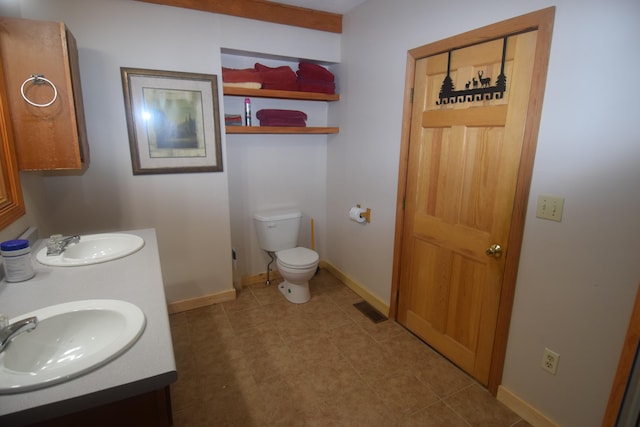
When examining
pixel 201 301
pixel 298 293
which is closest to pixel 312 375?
pixel 298 293

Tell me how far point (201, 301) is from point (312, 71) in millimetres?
2191

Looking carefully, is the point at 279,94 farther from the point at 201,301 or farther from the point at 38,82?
the point at 201,301

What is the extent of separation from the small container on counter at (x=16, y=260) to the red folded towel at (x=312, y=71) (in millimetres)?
2308

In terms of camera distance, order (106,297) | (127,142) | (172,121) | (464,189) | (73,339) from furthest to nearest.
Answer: (172,121) → (127,142) → (464,189) → (106,297) → (73,339)

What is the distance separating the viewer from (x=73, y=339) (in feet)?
3.47

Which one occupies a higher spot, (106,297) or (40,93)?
(40,93)

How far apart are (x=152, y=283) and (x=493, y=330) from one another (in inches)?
69.4

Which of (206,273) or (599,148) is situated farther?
(206,273)

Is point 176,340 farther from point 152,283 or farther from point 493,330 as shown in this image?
point 493,330

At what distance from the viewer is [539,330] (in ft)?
→ 5.34

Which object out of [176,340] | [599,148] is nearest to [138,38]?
[176,340]

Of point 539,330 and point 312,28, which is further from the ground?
point 312,28

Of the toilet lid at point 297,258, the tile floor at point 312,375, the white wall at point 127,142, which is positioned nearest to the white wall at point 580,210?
the tile floor at point 312,375

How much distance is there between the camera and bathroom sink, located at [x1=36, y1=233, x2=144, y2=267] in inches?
61.7
